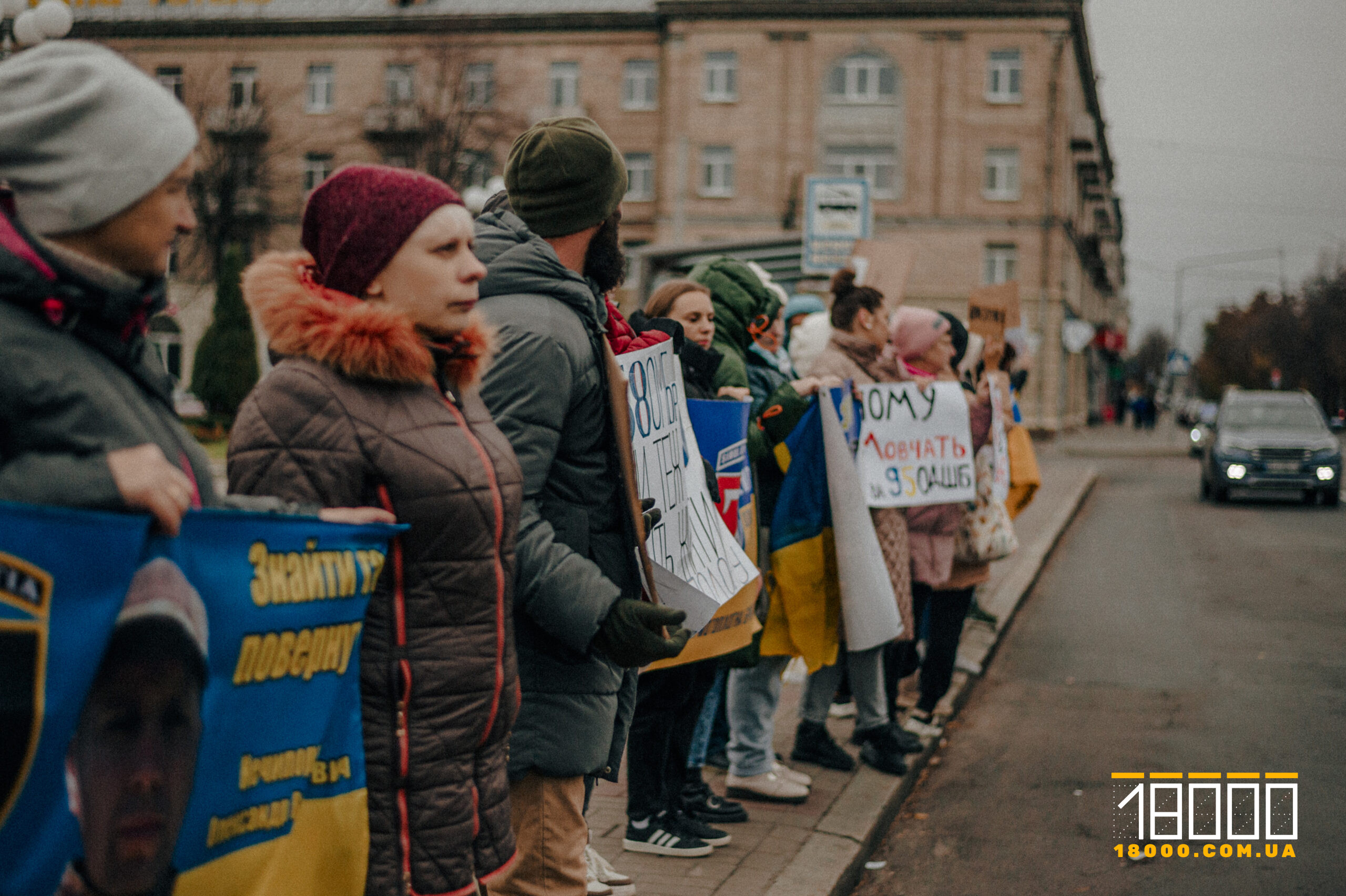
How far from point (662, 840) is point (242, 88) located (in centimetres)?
4691

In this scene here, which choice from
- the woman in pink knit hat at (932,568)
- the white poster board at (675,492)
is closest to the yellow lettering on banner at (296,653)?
the white poster board at (675,492)

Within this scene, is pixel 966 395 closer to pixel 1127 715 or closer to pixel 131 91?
pixel 1127 715

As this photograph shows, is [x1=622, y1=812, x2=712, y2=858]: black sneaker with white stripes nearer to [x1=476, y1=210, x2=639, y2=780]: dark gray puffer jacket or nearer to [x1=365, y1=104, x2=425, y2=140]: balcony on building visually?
[x1=476, y1=210, x2=639, y2=780]: dark gray puffer jacket

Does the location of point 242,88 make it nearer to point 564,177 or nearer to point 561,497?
point 564,177

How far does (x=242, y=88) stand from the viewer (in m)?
46.1

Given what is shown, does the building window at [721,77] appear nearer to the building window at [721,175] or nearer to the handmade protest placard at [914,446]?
the building window at [721,175]

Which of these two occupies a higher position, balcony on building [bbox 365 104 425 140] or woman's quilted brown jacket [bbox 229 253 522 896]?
balcony on building [bbox 365 104 425 140]

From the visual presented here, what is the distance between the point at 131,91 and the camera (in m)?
1.61

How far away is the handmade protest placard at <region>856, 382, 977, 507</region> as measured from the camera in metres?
5.45

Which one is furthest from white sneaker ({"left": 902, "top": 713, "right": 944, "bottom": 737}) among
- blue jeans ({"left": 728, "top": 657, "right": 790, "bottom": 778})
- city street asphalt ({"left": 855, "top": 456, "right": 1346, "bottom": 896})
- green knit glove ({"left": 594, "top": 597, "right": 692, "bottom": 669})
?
green knit glove ({"left": 594, "top": 597, "right": 692, "bottom": 669})

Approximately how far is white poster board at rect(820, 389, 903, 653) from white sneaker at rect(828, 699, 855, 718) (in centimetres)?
131

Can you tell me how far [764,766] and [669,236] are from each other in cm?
4160

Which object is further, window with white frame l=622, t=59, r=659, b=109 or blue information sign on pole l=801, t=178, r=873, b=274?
window with white frame l=622, t=59, r=659, b=109

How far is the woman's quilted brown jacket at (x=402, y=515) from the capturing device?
207 cm
